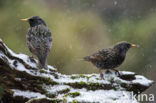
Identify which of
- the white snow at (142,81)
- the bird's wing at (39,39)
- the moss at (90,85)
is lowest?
the moss at (90,85)

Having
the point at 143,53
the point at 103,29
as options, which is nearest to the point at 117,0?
the point at 103,29

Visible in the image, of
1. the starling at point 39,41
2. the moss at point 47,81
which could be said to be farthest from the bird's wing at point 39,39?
the moss at point 47,81

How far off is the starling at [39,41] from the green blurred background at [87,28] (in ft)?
10.8

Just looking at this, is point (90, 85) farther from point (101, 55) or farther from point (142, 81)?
point (142, 81)

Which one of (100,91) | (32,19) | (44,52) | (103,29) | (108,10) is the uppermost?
(108,10)

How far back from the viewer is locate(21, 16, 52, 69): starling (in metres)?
5.69

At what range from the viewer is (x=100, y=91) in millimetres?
5297

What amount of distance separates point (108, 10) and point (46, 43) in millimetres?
6818

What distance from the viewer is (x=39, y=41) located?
5820mm

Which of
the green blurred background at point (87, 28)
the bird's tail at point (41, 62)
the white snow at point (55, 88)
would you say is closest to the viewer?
the white snow at point (55, 88)

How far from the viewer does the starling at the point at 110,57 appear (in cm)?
564

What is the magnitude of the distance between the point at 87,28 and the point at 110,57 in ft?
19.3

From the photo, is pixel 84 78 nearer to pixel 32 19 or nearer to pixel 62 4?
pixel 32 19

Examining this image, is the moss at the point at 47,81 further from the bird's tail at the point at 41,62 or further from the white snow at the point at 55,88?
the bird's tail at the point at 41,62
